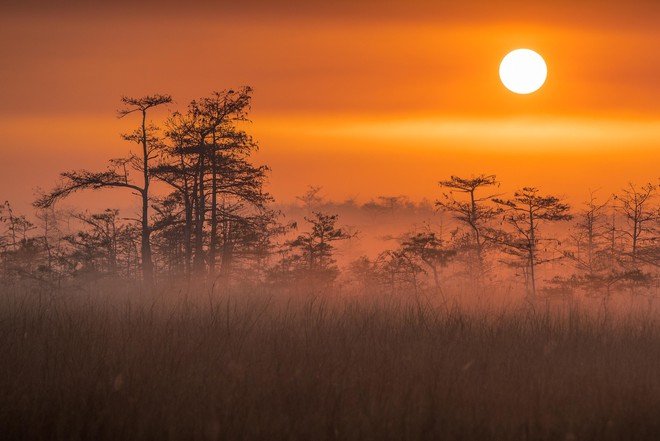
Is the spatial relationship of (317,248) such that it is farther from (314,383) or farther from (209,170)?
(314,383)

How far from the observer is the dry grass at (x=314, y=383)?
717cm

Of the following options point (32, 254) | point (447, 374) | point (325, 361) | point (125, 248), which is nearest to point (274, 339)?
point (325, 361)

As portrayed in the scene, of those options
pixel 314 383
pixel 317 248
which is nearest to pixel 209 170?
pixel 317 248

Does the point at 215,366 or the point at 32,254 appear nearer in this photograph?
the point at 215,366

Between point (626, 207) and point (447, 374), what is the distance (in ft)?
66.0

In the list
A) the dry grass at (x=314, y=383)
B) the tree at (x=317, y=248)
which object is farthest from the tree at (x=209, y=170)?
the dry grass at (x=314, y=383)

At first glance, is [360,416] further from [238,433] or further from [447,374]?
[447,374]

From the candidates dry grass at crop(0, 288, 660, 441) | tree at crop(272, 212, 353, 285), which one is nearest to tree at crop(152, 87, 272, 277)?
tree at crop(272, 212, 353, 285)

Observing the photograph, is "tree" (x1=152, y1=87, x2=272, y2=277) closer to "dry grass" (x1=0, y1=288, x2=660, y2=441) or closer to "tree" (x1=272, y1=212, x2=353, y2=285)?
"tree" (x1=272, y1=212, x2=353, y2=285)

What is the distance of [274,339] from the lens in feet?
33.0

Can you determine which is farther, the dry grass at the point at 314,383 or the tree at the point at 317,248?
the tree at the point at 317,248

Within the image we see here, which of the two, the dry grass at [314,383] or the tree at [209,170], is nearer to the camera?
the dry grass at [314,383]

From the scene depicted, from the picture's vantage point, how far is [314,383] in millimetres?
8367

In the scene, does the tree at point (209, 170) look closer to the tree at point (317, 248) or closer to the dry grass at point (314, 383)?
the tree at point (317, 248)
